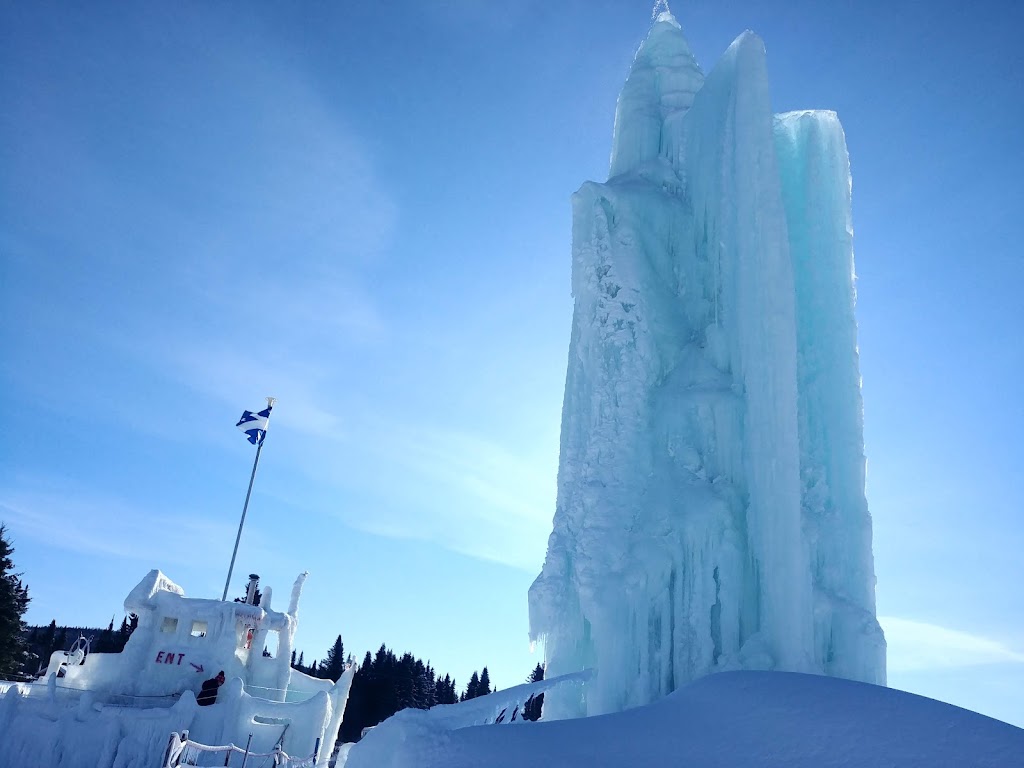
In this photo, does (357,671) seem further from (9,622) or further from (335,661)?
(9,622)

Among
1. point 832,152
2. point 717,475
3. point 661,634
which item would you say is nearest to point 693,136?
point 832,152

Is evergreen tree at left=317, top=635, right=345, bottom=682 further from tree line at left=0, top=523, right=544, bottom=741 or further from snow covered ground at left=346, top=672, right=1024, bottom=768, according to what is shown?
snow covered ground at left=346, top=672, right=1024, bottom=768

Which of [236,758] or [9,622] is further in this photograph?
[9,622]

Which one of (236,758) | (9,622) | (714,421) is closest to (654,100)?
(714,421)

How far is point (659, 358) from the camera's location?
15.7 meters

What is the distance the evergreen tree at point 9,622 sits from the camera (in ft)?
114

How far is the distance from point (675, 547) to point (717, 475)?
178 cm

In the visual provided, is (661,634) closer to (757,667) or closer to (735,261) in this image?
(757,667)

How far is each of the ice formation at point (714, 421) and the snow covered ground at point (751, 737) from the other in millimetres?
2662

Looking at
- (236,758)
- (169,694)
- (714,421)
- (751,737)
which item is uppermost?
(714,421)

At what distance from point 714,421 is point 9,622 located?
36.1 meters

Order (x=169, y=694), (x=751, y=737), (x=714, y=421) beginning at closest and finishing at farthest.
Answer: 1. (x=751, y=737)
2. (x=714, y=421)
3. (x=169, y=694)

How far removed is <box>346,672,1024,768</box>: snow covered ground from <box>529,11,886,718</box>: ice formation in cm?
266

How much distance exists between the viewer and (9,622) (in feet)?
115
